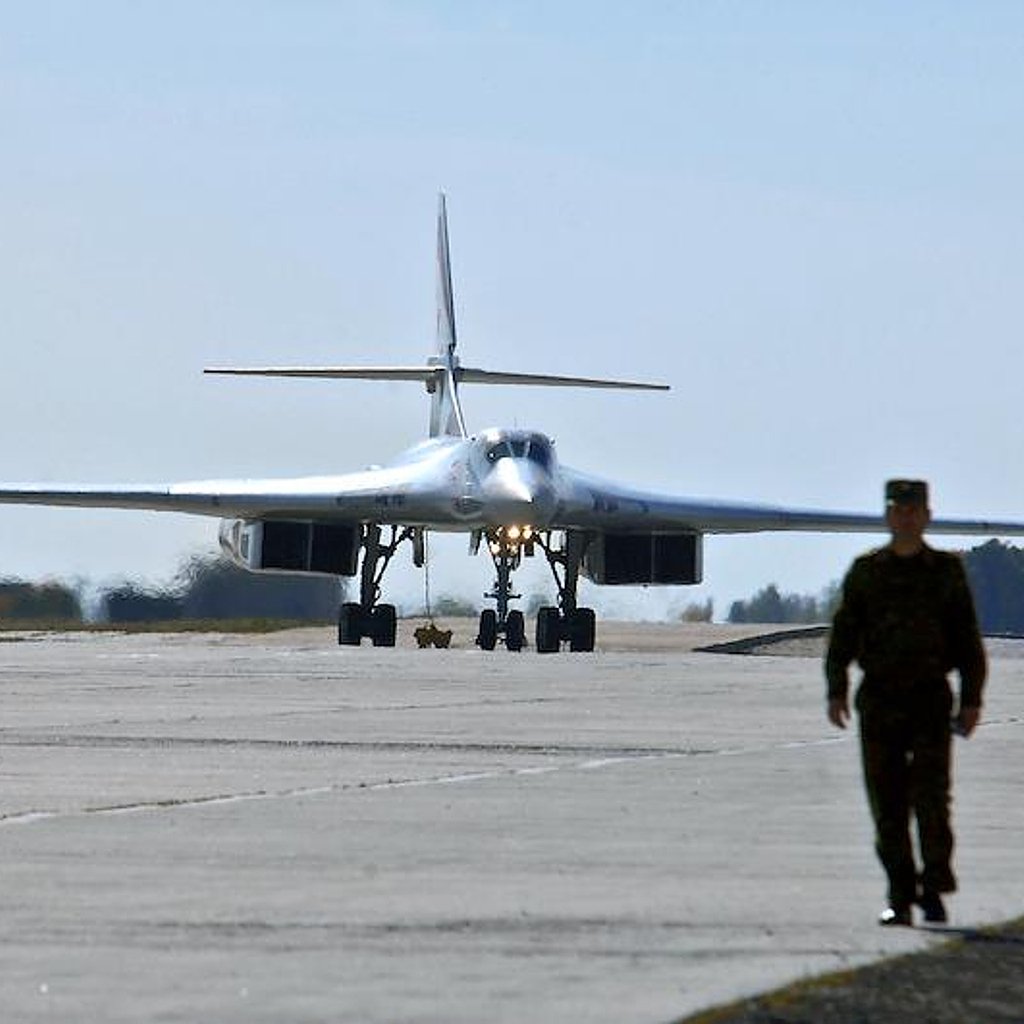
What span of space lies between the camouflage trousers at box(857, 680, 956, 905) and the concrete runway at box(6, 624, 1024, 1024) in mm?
283

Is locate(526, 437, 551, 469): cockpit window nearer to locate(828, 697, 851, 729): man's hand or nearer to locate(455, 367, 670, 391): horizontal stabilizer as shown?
locate(455, 367, 670, 391): horizontal stabilizer

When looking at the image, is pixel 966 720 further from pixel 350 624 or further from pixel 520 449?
pixel 350 624

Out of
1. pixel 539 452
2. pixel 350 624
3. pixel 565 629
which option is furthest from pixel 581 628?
pixel 350 624

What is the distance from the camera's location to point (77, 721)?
22.8 meters

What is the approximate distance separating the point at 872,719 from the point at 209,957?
8.30ft

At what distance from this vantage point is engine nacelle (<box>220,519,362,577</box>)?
5600 cm

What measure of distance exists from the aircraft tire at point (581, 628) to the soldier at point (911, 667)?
4225cm

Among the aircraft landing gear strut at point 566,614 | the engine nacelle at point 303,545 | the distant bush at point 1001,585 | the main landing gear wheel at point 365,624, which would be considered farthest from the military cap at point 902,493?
the distant bush at point 1001,585

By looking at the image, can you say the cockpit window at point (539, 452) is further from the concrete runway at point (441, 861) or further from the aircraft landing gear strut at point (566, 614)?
the concrete runway at point (441, 861)

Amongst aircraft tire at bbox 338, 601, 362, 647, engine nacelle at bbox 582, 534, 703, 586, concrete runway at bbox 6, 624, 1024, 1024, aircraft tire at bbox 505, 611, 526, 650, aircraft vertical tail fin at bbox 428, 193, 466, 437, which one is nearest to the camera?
concrete runway at bbox 6, 624, 1024, 1024

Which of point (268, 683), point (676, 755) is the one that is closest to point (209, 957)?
point (676, 755)

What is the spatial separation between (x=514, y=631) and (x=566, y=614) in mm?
1476

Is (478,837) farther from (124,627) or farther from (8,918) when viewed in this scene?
(124,627)

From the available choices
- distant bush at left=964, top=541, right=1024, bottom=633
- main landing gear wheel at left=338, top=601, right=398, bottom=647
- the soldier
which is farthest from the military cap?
distant bush at left=964, top=541, right=1024, bottom=633
